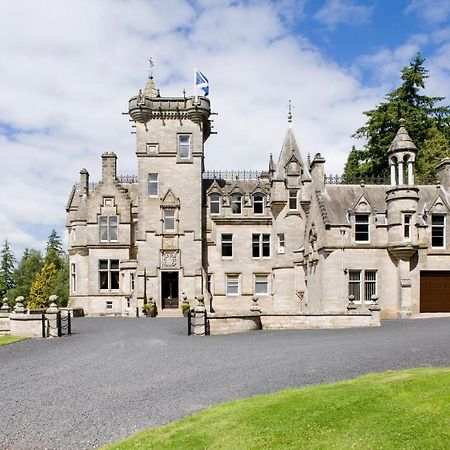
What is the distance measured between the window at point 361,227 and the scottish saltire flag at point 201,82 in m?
16.4

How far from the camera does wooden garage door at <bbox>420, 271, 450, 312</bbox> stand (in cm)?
3169

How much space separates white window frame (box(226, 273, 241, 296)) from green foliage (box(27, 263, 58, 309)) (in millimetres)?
38072

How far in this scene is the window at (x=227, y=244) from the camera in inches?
1679

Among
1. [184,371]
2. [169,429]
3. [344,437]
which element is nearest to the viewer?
[344,437]

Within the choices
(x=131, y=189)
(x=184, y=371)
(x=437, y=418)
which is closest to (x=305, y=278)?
(x=131, y=189)

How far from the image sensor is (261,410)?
976cm

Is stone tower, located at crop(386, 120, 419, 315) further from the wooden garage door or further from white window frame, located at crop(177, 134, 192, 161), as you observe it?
white window frame, located at crop(177, 134, 192, 161)

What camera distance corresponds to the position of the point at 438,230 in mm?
32625

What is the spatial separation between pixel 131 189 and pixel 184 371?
106 feet

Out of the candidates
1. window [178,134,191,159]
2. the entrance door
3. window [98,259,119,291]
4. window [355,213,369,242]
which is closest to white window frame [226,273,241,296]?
the entrance door

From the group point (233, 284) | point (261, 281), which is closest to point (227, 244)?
point (233, 284)

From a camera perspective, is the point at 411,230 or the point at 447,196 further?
the point at 447,196

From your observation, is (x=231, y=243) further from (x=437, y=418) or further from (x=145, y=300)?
(x=437, y=418)

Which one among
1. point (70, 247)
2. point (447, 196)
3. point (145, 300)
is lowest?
point (145, 300)
